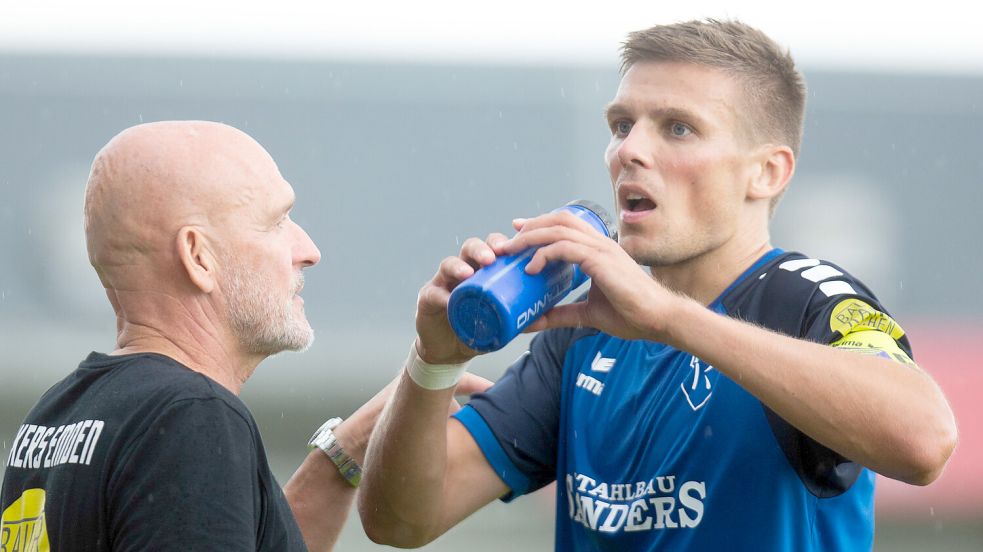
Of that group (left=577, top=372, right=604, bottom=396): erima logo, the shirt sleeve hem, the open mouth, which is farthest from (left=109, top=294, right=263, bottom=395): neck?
the open mouth

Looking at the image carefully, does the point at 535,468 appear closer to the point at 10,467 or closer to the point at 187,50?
the point at 10,467

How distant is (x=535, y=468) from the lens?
339 cm

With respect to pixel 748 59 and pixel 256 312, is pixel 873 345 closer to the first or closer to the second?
pixel 748 59

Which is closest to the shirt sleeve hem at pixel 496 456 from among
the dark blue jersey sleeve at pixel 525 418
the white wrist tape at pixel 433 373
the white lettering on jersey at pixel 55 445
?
the dark blue jersey sleeve at pixel 525 418

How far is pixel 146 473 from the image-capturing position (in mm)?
2230

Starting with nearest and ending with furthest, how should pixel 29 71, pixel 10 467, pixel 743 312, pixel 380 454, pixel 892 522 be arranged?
pixel 10 467
pixel 743 312
pixel 380 454
pixel 892 522
pixel 29 71

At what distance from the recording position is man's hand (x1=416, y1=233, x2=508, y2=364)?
274cm

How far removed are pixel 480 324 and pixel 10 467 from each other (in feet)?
3.28

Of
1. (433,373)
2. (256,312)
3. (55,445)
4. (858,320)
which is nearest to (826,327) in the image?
(858,320)

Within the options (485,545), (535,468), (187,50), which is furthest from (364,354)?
(535,468)

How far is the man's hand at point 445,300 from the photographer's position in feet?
9.00

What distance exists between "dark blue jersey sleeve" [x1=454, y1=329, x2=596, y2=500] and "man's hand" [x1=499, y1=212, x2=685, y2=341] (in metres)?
0.66

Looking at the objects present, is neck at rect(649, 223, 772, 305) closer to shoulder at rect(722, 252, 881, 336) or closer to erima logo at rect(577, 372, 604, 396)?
shoulder at rect(722, 252, 881, 336)

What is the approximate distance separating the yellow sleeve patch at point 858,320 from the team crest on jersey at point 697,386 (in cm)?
35
